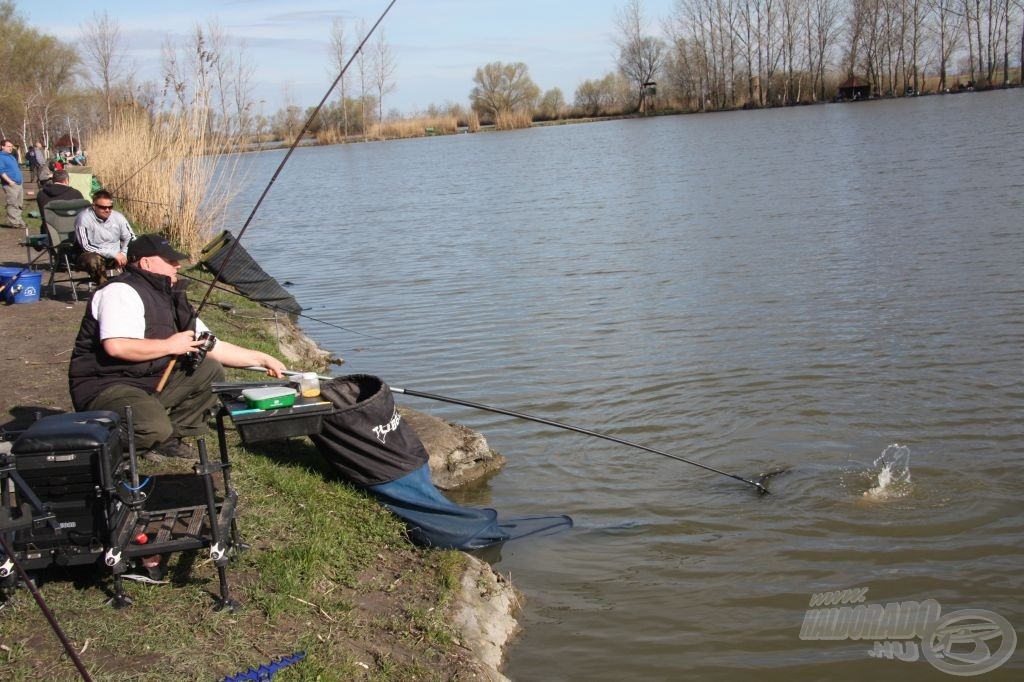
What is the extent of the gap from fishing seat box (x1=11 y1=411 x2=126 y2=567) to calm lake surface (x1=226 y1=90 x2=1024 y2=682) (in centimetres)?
192

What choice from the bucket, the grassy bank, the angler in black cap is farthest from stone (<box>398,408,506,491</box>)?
the bucket

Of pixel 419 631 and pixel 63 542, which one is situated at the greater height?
pixel 63 542

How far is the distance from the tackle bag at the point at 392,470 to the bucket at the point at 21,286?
683 cm

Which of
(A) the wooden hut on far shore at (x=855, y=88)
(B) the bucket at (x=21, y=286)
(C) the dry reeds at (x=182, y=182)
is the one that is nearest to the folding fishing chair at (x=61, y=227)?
(B) the bucket at (x=21, y=286)

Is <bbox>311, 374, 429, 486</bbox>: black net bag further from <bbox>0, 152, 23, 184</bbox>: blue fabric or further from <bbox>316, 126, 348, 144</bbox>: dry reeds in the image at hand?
<bbox>316, 126, 348, 144</bbox>: dry reeds

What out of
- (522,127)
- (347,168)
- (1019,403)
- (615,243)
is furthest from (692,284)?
(522,127)

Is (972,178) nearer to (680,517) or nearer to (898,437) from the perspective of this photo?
(898,437)

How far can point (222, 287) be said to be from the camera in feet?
41.2

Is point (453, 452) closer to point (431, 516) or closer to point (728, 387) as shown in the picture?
point (431, 516)

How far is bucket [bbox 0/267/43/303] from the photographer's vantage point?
35.0 ft

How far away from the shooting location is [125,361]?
499 cm

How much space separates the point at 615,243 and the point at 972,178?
761 centimetres

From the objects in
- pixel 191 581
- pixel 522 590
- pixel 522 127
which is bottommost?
pixel 522 590

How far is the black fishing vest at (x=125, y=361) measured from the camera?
195 inches
